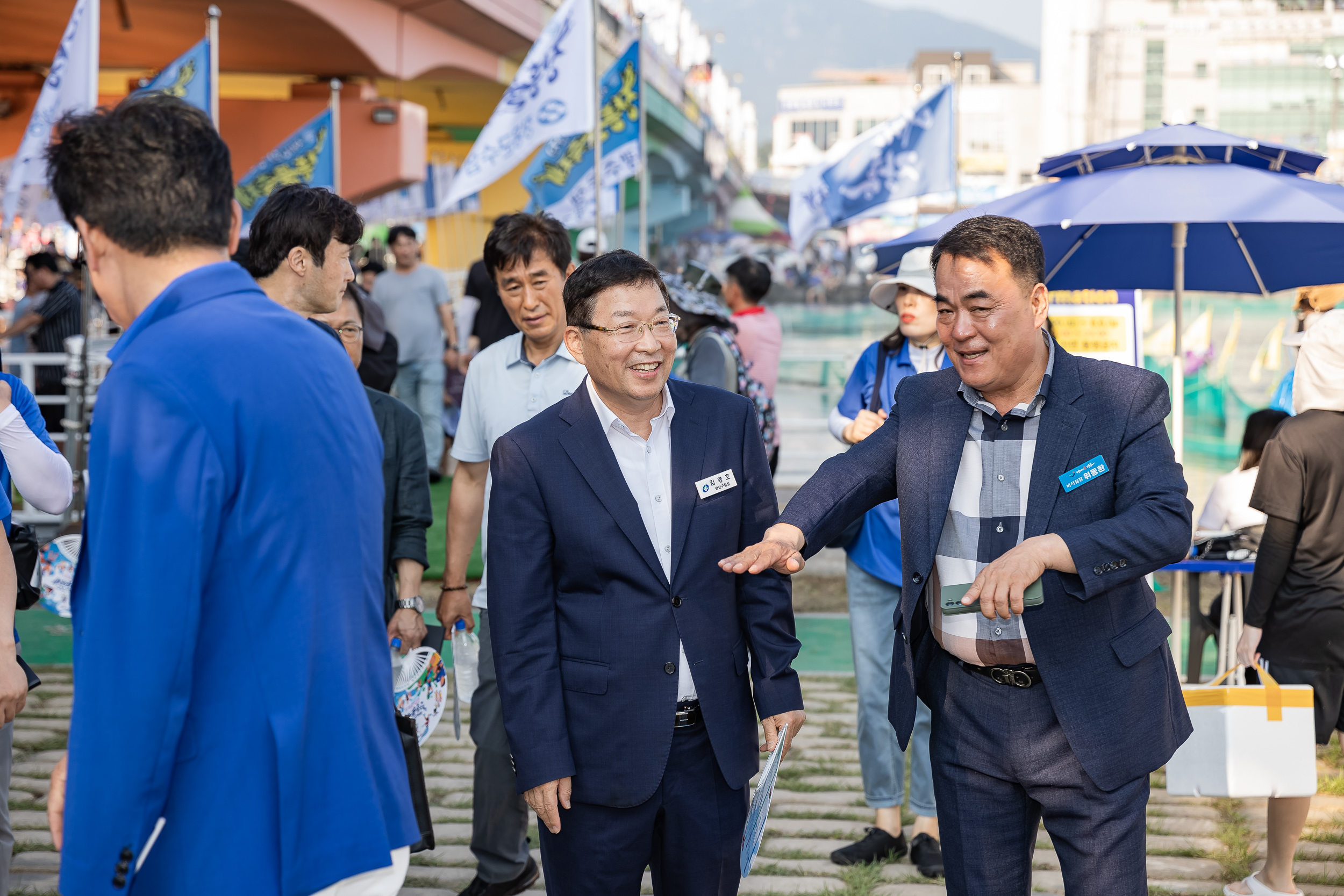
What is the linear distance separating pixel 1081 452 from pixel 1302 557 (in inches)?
81.2

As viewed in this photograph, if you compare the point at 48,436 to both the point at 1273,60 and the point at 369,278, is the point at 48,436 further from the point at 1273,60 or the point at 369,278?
the point at 1273,60

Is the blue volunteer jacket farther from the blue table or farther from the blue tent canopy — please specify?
the blue table

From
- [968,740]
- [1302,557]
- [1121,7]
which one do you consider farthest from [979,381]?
[1121,7]

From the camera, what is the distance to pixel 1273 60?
102000mm

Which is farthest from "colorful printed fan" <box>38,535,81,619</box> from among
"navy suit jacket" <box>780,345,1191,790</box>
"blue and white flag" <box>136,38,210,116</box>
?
"blue and white flag" <box>136,38,210,116</box>

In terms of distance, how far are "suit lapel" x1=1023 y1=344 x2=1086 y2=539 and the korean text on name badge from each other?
72 centimetres

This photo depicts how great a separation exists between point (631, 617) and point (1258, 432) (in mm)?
3987

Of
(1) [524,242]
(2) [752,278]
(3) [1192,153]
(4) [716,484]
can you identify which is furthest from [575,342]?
(2) [752,278]

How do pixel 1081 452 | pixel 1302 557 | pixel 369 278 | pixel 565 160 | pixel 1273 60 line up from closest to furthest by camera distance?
pixel 1081 452, pixel 1302 557, pixel 565 160, pixel 369 278, pixel 1273 60

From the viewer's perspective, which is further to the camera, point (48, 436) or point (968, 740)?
point (48, 436)

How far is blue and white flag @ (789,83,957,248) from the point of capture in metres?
11.7

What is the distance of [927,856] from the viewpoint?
4.42 m

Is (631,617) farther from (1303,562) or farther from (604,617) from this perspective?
(1303,562)

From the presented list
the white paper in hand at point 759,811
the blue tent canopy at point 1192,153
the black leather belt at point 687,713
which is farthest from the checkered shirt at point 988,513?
the blue tent canopy at point 1192,153
